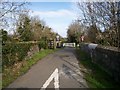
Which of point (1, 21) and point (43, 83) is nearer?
point (43, 83)

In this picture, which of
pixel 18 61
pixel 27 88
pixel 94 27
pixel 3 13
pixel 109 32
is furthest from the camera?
pixel 94 27

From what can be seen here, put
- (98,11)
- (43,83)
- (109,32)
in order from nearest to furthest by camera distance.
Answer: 1. (43,83)
2. (109,32)
3. (98,11)

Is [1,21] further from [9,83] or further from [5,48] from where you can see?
[9,83]

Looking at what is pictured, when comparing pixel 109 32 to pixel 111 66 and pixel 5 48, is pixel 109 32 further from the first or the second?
pixel 5 48

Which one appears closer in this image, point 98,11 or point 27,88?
point 27,88

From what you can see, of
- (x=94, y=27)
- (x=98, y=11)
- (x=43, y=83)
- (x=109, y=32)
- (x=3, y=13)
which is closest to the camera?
(x=43, y=83)

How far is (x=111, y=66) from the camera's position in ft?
47.5

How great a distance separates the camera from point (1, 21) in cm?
1522

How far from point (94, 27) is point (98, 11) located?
12.4 ft

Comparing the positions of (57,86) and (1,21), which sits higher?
(1,21)

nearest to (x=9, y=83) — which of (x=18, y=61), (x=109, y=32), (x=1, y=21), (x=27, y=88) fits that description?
(x=27, y=88)

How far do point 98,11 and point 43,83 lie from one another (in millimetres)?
13895

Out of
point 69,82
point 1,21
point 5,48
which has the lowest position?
point 69,82

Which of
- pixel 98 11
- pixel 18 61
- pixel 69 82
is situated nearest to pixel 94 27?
pixel 98 11
